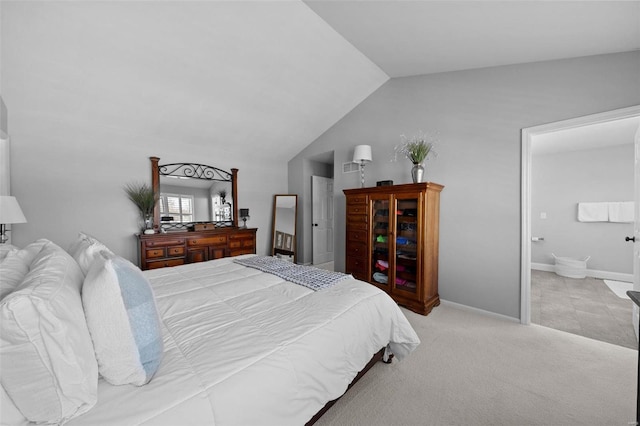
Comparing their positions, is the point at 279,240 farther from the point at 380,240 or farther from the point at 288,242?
the point at 380,240

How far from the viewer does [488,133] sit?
9.59 feet

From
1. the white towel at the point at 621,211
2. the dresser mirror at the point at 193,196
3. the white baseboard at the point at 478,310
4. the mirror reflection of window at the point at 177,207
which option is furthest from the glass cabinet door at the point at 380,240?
the white towel at the point at 621,211

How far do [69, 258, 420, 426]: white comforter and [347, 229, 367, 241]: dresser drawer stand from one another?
1594mm

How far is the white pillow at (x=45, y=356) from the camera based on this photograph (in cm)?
67

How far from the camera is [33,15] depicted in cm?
202

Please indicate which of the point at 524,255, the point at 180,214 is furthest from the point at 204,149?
the point at 524,255

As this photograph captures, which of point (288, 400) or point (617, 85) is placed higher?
point (617, 85)

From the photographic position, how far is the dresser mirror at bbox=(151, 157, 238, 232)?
380 cm

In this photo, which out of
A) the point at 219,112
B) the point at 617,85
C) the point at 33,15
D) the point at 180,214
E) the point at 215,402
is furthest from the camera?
the point at 180,214

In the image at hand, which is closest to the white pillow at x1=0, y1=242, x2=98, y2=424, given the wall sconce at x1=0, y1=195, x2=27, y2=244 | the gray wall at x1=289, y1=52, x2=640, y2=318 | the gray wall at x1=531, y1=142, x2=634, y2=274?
the wall sconce at x1=0, y1=195, x2=27, y2=244

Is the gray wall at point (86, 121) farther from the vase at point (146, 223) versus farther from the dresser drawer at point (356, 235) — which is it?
the dresser drawer at point (356, 235)

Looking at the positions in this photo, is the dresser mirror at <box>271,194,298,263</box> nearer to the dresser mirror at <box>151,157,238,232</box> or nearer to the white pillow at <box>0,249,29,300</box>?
the dresser mirror at <box>151,157,238,232</box>

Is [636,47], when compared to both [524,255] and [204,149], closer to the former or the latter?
[524,255]

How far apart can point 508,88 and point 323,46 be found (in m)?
2.07
